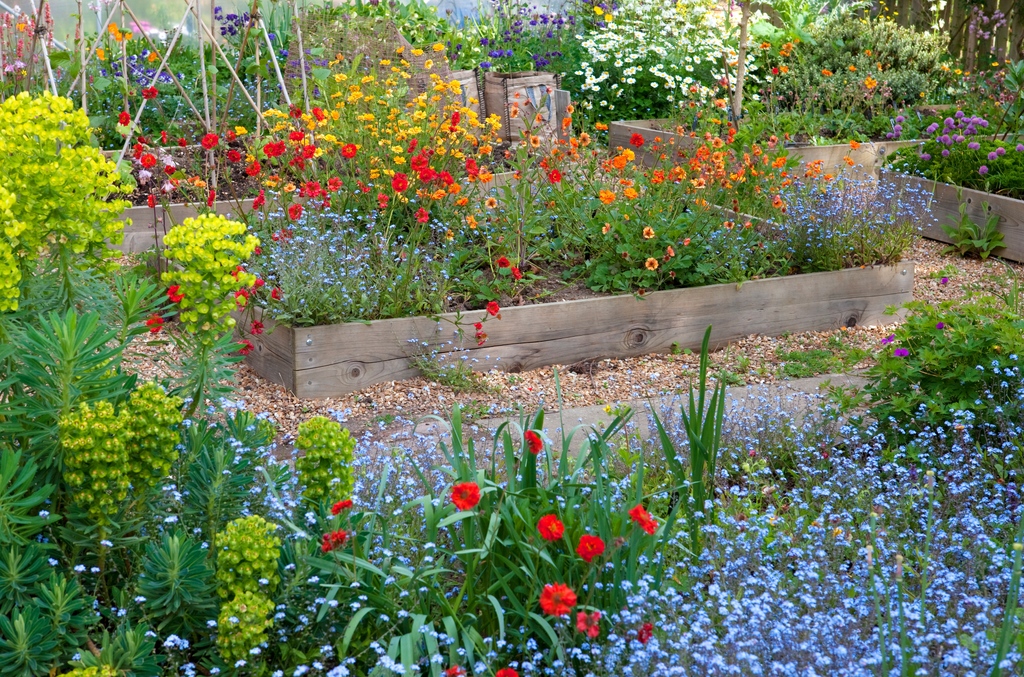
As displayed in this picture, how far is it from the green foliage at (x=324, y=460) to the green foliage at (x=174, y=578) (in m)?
0.34

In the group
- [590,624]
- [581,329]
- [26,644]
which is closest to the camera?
[26,644]

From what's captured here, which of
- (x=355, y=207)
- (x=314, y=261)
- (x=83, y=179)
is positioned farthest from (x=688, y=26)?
(x=83, y=179)

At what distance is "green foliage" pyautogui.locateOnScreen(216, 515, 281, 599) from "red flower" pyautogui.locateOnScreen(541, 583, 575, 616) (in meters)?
0.52

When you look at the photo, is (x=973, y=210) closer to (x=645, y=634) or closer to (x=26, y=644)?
(x=645, y=634)

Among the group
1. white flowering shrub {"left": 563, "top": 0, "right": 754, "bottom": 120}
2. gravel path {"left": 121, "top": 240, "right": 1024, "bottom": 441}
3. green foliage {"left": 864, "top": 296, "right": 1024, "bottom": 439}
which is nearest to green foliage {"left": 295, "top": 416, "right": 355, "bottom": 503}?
gravel path {"left": 121, "top": 240, "right": 1024, "bottom": 441}

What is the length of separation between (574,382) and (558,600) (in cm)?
258

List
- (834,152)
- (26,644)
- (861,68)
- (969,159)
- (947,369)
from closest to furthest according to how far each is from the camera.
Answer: (26,644) → (947,369) → (969,159) → (834,152) → (861,68)

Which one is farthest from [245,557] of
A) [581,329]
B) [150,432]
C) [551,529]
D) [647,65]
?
[647,65]

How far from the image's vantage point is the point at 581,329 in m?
4.41

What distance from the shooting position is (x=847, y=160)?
5.17 metres

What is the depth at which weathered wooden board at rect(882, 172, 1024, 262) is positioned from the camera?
19.1 feet

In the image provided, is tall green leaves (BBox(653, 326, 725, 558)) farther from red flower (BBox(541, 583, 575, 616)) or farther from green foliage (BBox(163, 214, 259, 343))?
green foliage (BBox(163, 214, 259, 343))

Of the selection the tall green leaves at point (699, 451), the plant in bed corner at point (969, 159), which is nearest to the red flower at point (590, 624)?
the tall green leaves at point (699, 451)

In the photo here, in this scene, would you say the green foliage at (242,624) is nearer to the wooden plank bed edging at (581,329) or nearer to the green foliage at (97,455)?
the green foliage at (97,455)
